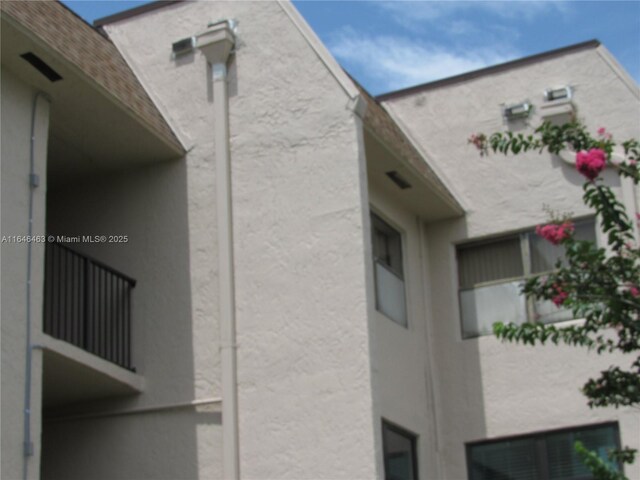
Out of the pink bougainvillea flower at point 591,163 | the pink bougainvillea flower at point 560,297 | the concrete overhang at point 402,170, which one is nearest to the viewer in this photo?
the pink bougainvillea flower at point 591,163

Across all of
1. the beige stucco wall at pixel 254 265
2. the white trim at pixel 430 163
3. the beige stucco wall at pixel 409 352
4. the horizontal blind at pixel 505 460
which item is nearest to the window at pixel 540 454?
the horizontal blind at pixel 505 460

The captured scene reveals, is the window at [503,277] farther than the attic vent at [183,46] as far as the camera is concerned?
Yes

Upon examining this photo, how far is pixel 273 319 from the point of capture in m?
14.1

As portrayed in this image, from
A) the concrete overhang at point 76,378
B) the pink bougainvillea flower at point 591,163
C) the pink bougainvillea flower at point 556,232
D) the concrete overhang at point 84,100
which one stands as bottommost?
the concrete overhang at point 76,378

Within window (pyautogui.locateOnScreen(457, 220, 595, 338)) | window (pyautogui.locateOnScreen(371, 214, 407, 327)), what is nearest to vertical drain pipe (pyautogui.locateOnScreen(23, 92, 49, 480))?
window (pyautogui.locateOnScreen(371, 214, 407, 327))

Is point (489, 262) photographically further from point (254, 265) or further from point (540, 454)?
point (254, 265)

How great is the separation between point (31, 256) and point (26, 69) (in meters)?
2.02

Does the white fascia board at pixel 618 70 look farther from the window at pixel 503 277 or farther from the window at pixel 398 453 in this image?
the window at pixel 398 453

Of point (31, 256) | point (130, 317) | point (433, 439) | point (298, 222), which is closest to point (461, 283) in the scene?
point (433, 439)

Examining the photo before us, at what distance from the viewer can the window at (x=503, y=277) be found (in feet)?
54.2

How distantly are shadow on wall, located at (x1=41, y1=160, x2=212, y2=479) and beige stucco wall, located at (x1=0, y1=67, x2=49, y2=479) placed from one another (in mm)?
2088

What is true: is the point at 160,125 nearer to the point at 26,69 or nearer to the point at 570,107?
the point at 26,69

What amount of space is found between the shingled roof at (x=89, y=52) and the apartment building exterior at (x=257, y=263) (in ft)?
0.15

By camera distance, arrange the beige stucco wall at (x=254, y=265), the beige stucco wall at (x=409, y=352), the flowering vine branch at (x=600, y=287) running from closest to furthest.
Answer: the flowering vine branch at (x=600, y=287) < the beige stucco wall at (x=254, y=265) < the beige stucco wall at (x=409, y=352)
